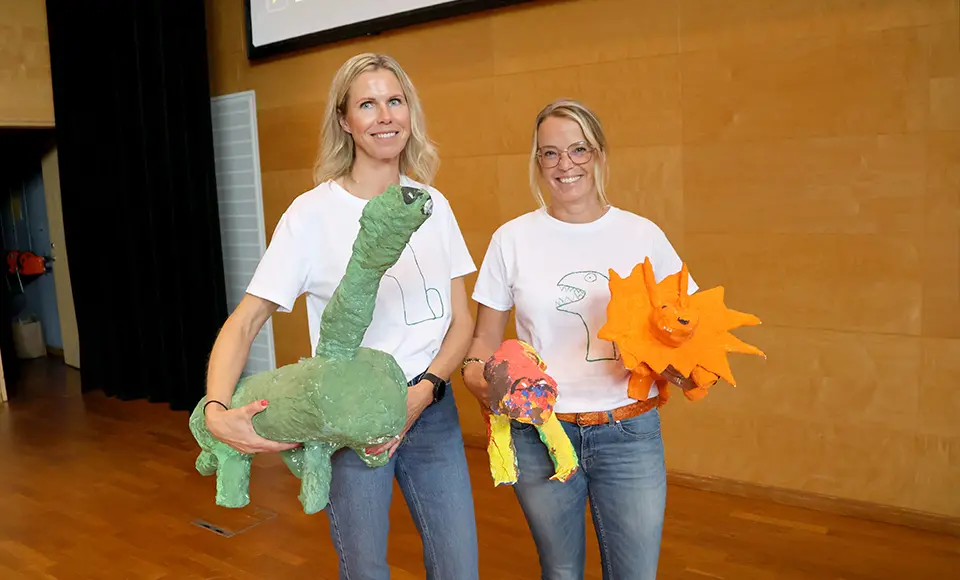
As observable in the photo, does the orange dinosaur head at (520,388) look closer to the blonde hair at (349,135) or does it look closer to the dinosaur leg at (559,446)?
the dinosaur leg at (559,446)

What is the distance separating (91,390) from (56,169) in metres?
1.60

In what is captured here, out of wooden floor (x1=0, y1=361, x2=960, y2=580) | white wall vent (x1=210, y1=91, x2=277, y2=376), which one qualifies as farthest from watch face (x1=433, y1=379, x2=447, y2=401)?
white wall vent (x1=210, y1=91, x2=277, y2=376)

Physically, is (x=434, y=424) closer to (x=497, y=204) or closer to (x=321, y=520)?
(x=321, y=520)

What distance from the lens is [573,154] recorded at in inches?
58.5

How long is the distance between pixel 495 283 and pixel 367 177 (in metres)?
0.34

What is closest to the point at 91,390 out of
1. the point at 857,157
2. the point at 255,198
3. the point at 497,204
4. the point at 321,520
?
the point at 255,198

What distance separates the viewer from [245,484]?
123cm

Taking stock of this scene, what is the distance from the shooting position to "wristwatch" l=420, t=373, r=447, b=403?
140 centimetres

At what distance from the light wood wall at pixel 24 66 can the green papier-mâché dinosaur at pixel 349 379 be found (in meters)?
4.47

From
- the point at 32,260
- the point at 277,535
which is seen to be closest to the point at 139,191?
the point at 32,260

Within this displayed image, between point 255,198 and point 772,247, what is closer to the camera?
point 772,247

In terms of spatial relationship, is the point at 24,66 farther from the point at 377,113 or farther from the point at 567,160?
the point at 567,160

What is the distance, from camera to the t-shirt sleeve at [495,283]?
1.56 m

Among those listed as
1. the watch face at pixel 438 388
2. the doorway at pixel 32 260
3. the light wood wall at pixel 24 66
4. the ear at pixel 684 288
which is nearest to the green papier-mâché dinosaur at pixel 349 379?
the watch face at pixel 438 388
